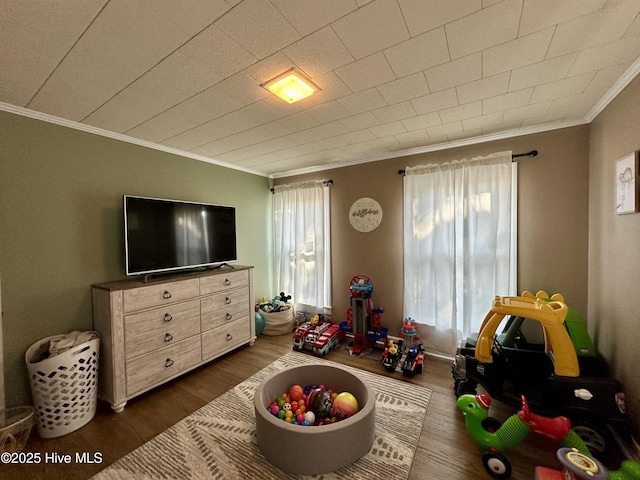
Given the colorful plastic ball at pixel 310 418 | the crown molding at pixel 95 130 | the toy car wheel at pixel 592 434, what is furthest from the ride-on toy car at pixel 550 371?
the crown molding at pixel 95 130

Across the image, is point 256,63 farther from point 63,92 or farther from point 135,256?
point 135,256

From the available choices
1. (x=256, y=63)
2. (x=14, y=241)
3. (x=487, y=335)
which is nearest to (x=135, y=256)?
(x=14, y=241)

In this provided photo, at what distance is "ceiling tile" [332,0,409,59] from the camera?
104 centimetres

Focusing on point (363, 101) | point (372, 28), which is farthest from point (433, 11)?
point (363, 101)

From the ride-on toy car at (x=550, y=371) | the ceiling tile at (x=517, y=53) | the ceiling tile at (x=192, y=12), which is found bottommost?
the ride-on toy car at (x=550, y=371)

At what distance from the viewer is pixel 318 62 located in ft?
4.48

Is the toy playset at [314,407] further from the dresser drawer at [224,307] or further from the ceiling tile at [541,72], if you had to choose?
the ceiling tile at [541,72]

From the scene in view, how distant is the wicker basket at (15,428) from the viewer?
154 centimetres

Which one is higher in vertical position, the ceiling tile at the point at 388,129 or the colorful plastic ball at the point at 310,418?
the ceiling tile at the point at 388,129

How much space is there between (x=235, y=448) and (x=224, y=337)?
1.31 m

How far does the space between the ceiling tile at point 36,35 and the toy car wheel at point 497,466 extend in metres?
2.97

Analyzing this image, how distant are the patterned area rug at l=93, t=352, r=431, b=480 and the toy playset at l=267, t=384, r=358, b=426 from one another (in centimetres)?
23

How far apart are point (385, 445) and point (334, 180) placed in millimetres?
2925

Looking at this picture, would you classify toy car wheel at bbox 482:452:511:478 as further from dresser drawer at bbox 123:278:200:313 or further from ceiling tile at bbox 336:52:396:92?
dresser drawer at bbox 123:278:200:313
